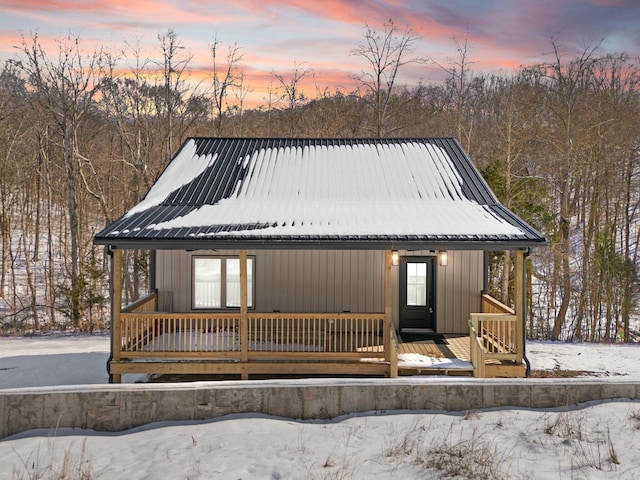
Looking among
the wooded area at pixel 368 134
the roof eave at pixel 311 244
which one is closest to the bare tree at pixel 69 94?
the wooded area at pixel 368 134

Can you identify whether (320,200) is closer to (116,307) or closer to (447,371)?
(447,371)

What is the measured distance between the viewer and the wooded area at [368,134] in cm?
2009

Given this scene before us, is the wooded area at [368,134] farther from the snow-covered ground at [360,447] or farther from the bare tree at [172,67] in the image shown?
the snow-covered ground at [360,447]

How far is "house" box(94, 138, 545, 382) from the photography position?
9.49 metres

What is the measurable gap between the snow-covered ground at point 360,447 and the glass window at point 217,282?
5.48 meters

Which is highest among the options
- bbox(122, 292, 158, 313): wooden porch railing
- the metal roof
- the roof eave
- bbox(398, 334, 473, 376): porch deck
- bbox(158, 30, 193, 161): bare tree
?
bbox(158, 30, 193, 161): bare tree

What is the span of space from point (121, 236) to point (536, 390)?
768 centimetres

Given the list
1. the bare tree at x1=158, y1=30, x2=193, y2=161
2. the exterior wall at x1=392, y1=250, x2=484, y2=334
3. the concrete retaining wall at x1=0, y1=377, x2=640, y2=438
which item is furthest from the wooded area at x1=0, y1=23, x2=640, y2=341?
the concrete retaining wall at x1=0, y1=377, x2=640, y2=438

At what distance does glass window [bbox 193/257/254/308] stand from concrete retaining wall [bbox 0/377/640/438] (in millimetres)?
5165

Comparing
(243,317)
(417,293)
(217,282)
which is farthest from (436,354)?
(217,282)

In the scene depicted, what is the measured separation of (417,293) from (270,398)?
6.24m

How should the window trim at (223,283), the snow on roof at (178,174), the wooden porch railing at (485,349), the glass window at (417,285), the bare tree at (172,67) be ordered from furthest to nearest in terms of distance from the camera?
the bare tree at (172,67) < the glass window at (417,285) < the window trim at (223,283) < the snow on roof at (178,174) < the wooden porch railing at (485,349)

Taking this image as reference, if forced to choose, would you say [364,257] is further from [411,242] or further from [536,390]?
[536,390]

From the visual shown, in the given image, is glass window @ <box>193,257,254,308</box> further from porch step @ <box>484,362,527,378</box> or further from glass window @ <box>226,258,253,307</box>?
porch step @ <box>484,362,527,378</box>
